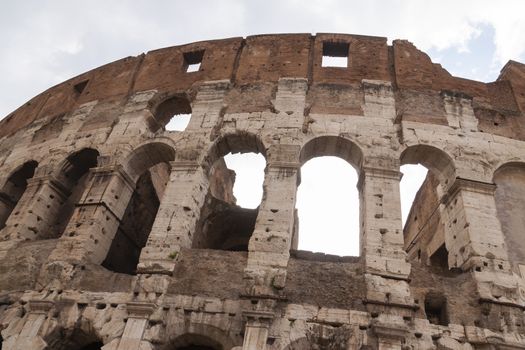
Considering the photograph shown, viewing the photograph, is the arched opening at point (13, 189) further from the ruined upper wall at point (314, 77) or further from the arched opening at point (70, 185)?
the ruined upper wall at point (314, 77)

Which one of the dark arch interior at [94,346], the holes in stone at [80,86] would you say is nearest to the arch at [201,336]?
the dark arch interior at [94,346]

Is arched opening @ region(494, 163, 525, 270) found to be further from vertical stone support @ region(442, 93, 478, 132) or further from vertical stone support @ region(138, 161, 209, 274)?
vertical stone support @ region(138, 161, 209, 274)

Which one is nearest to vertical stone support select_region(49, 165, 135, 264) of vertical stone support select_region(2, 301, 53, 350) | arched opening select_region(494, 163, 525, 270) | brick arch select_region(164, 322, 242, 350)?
vertical stone support select_region(2, 301, 53, 350)

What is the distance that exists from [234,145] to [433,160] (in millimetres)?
4233

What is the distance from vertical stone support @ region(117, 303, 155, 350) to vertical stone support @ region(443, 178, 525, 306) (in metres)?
5.14

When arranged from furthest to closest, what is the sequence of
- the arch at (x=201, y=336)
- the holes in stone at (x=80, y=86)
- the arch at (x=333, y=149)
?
1. the holes in stone at (x=80, y=86)
2. the arch at (x=333, y=149)
3. the arch at (x=201, y=336)

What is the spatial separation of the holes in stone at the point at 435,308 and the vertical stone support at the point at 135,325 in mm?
4289

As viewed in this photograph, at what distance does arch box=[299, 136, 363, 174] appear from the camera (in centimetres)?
802

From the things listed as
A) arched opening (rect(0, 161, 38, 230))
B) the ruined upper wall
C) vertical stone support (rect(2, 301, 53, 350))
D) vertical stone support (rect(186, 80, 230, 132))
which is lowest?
vertical stone support (rect(2, 301, 53, 350))

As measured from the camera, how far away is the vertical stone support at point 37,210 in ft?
26.5

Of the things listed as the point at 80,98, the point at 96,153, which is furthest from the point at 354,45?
the point at 80,98

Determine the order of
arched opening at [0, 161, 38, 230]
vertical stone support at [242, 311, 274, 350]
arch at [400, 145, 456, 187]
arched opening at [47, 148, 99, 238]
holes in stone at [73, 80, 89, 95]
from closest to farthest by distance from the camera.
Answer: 1. vertical stone support at [242, 311, 274, 350]
2. arch at [400, 145, 456, 187]
3. arched opening at [47, 148, 99, 238]
4. arched opening at [0, 161, 38, 230]
5. holes in stone at [73, 80, 89, 95]

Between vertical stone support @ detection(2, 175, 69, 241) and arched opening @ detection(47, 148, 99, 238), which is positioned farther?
arched opening @ detection(47, 148, 99, 238)

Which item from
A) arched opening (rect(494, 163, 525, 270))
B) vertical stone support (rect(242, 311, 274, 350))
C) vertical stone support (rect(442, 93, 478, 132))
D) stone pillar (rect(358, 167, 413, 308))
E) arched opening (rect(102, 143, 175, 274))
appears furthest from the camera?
arched opening (rect(102, 143, 175, 274))
